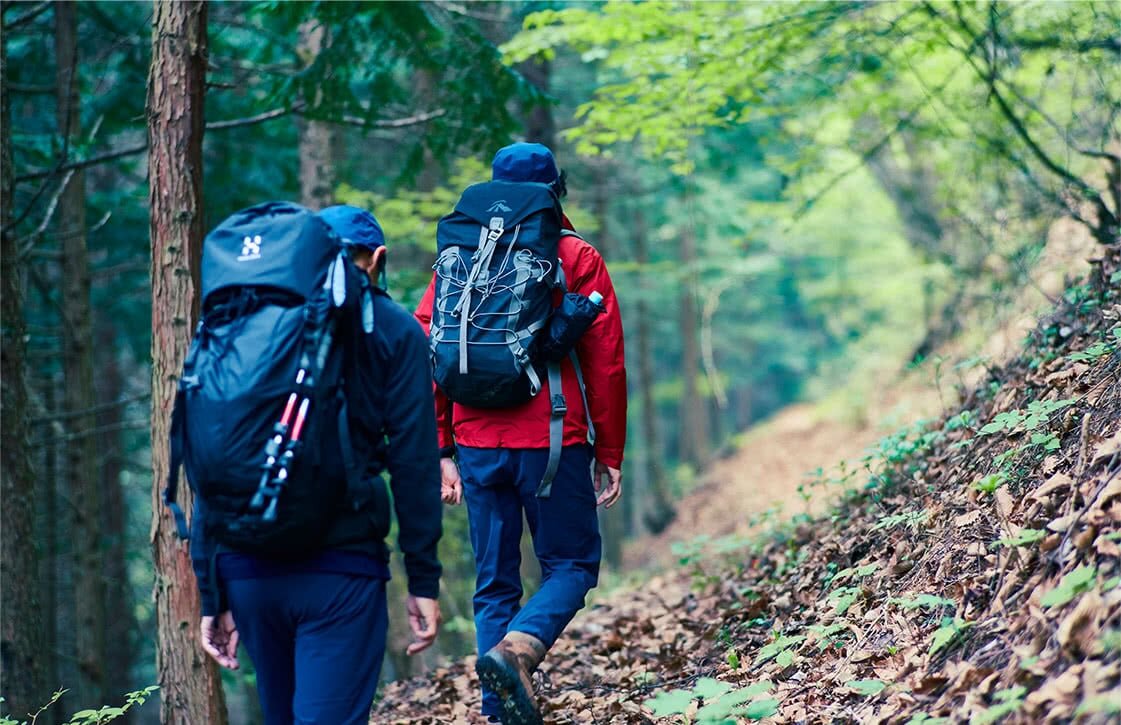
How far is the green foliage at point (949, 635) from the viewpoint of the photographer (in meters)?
3.31

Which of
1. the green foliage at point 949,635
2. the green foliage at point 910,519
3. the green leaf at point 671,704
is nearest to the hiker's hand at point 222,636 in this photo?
the green leaf at point 671,704

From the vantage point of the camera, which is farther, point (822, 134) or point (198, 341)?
point (822, 134)

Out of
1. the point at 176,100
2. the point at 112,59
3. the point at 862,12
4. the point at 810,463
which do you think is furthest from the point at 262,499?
the point at 810,463

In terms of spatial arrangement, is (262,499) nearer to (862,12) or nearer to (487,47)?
(487,47)

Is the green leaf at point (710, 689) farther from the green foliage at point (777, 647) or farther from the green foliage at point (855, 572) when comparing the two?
the green foliage at point (855, 572)

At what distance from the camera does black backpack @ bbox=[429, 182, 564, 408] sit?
4.12m

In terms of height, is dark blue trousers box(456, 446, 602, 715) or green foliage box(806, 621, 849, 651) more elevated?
dark blue trousers box(456, 446, 602, 715)

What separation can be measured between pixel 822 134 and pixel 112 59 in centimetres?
945

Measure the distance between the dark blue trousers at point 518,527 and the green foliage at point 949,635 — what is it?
1.52 m

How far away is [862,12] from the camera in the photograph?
7645 millimetres

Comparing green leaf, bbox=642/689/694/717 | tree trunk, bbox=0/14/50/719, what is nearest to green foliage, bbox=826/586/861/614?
green leaf, bbox=642/689/694/717

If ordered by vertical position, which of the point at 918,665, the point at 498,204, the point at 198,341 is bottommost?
the point at 918,665

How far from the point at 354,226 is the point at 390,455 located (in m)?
0.77

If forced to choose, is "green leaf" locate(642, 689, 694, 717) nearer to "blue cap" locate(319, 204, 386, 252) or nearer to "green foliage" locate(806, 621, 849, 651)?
"green foliage" locate(806, 621, 849, 651)
